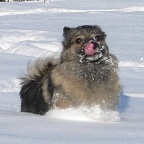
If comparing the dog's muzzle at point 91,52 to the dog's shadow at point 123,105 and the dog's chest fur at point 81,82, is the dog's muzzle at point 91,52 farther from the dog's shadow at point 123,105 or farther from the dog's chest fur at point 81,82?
the dog's shadow at point 123,105

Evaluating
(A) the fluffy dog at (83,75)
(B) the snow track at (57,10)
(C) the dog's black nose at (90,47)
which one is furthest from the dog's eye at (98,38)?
(B) the snow track at (57,10)

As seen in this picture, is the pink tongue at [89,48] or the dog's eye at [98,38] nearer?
the pink tongue at [89,48]

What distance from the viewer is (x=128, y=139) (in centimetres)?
364

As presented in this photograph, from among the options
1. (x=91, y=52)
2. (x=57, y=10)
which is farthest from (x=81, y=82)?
(x=57, y=10)

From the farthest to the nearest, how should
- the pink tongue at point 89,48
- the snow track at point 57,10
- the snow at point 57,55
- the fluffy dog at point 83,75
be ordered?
1. the snow track at point 57,10
2. the fluffy dog at point 83,75
3. the pink tongue at point 89,48
4. the snow at point 57,55

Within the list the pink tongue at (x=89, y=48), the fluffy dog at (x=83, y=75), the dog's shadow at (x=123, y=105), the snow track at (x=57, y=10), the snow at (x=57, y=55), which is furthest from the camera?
the snow track at (x=57, y=10)

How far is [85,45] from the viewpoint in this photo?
482cm

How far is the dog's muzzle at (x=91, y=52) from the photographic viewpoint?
4.78 meters

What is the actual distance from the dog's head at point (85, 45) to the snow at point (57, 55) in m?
0.49

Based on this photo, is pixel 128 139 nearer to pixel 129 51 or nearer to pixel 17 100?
pixel 17 100

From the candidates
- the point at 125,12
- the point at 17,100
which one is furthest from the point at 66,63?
the point at 125,12

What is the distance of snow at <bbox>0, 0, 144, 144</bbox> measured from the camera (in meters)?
3.78

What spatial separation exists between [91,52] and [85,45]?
8 centimetres

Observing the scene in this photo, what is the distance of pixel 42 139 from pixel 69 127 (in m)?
0.61
